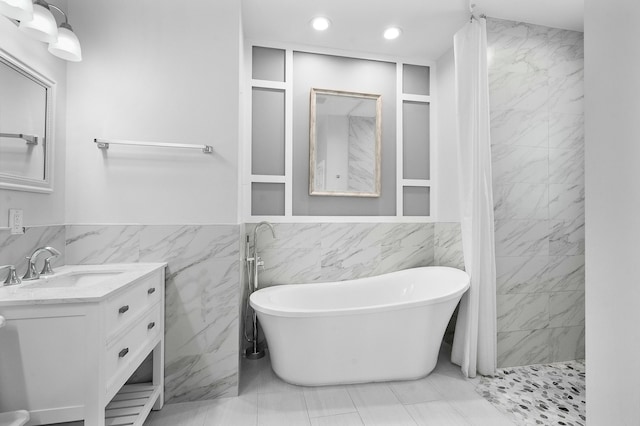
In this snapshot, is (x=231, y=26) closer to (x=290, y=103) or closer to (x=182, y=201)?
(x=290, y=103)

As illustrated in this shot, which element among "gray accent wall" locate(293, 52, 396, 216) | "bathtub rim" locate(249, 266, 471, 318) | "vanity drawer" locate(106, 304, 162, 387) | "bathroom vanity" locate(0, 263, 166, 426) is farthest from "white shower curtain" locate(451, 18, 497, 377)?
"bathroom vanity" locate(0, 263, 166, 426)

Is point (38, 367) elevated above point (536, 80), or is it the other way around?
point (536, 80)

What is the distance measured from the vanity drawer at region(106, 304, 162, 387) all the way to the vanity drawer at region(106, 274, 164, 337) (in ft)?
0.17

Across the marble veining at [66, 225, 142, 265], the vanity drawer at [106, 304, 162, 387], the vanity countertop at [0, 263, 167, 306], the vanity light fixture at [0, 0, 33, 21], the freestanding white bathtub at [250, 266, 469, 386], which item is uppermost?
the vanity light fixture at [0, 0, 33, 21]

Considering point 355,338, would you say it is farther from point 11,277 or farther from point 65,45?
point 65,45

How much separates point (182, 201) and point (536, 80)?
2835mm

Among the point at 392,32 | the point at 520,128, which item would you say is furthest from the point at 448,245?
the point at 392,32

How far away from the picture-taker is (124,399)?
1594mm

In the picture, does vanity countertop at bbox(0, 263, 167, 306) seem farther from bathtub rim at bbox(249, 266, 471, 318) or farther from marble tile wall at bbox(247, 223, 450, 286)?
marble tile wall at bbox(247, 223, 450, 286)

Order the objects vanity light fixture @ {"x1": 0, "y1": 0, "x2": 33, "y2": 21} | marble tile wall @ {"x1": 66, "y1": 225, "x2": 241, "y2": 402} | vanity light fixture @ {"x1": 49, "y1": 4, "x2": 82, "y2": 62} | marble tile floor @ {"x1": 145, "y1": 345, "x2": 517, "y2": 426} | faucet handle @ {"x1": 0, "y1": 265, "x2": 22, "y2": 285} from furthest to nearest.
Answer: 1. marble tile wall @ {"x1": 66, "y1": 225, "x2": 241, "y2": 402}
2. marble tile floor @ {"x1": 145, "y1": 345, "x2": 517, "y2": 426}
3. vanity light fixture @ {"x1": 49, "y1": 4, "x2": 82, "y2": 62}
4. faucet handle @ {"x1": 0, "y1": 265, "x2": 22, "y2": 285}
5. vanity light fixture @ {"x1": 0, "y1": 0, "x2": 33, "y2": 21}

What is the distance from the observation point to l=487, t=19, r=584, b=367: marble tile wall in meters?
2.34

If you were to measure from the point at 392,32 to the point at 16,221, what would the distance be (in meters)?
2.72

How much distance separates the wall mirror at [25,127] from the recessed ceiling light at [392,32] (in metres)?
2.30

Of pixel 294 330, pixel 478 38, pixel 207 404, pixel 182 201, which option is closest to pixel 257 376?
pixel 207 404
